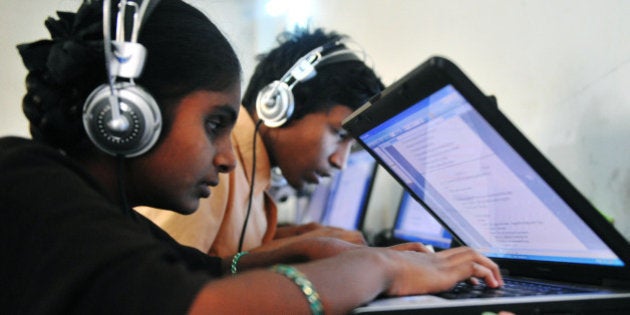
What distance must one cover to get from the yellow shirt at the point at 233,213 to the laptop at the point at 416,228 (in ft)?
1.13

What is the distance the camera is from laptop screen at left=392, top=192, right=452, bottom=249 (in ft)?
3.76

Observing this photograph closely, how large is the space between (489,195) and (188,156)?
0.37 metres

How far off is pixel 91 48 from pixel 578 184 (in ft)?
2.46

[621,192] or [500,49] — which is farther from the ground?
[500,49]

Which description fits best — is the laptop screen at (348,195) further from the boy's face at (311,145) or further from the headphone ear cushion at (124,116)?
the headphone ear cushion at (124,116)

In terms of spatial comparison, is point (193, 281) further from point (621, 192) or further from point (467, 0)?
point (467, 0)

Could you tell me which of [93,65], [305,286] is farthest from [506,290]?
[93,65]

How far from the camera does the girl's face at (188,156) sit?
0.59 m

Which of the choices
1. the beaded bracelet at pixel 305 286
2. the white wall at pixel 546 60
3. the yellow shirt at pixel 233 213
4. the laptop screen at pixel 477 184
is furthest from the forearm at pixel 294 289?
the yellow shirt at pixel 233 213

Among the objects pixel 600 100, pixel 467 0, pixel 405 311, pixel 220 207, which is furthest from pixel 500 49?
pixel 405 311

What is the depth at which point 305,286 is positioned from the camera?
0.43 metres

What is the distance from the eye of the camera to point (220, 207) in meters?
1.03

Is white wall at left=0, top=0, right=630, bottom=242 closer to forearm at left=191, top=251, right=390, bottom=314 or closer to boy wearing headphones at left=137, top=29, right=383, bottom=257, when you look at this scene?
boy wearing headphones at left=137, top=29, right=383, bottom=257

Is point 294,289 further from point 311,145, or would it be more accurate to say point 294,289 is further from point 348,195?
point 348,195
